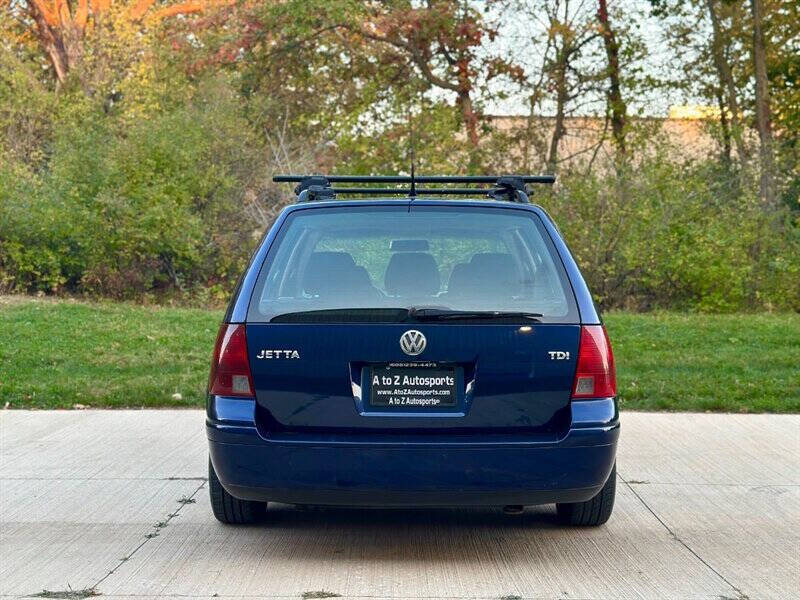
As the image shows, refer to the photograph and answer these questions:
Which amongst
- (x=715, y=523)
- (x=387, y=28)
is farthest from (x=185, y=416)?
(x=387, y=28)

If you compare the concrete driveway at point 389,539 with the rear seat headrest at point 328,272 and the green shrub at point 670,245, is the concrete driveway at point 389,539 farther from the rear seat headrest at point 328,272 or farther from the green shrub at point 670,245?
the green shrub at point 670,245

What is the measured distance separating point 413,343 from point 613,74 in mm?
24247

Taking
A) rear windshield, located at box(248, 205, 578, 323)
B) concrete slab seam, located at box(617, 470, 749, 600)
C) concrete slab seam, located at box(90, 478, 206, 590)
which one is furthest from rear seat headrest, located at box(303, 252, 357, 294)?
concrete slab seam, located at box(617, 470, 749, 600)

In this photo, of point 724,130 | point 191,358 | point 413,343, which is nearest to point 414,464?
point 413,343

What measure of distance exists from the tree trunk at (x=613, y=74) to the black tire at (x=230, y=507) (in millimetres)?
22131

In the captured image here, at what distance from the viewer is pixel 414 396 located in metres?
5.66

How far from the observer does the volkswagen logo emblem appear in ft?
18.5

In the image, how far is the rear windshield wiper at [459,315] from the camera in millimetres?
5695

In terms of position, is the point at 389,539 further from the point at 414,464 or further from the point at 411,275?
the point at 411,275

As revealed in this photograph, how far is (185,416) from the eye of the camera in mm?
10539

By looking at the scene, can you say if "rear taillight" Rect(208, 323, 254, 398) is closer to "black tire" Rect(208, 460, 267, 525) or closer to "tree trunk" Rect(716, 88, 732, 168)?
"black tire" Rect(208, 460, 267, 525)

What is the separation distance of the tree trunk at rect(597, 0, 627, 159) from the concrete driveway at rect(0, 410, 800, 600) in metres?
20.2

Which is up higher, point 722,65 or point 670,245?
point 722,65

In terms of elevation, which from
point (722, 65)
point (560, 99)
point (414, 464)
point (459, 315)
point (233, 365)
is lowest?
point (414, 464)
